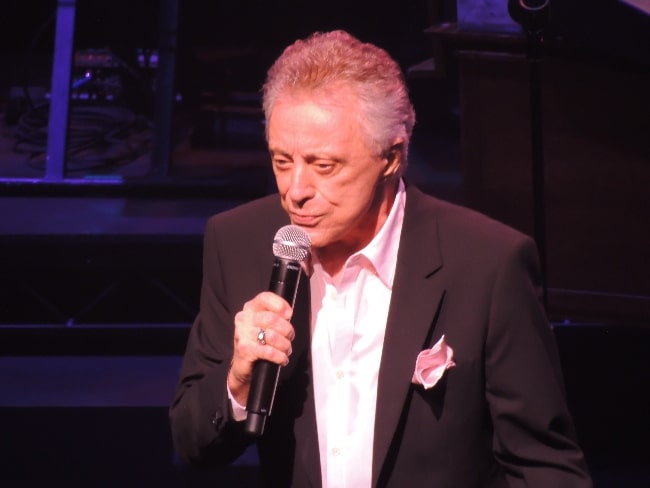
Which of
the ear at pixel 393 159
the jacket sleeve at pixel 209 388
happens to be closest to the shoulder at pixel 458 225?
the ear at pixel 393 159

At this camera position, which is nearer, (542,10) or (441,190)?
(542,10)

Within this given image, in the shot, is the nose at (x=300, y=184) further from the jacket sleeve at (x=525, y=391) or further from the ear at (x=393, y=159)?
the jacket sleeve at (x=525, y=391)

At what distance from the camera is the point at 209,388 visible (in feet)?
6.42

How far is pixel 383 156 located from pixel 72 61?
3800 millimetres

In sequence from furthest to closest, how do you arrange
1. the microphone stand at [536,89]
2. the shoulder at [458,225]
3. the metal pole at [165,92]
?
the metal pole at [165,92]
the microphone stand at [536,89]
the shoulder at [458,225]

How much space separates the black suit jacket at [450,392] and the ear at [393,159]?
0.43 feet

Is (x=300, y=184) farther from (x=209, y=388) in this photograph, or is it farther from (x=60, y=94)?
(x=60, y=94)

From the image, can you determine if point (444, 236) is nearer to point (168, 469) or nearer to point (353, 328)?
Answer: point (353, 328)

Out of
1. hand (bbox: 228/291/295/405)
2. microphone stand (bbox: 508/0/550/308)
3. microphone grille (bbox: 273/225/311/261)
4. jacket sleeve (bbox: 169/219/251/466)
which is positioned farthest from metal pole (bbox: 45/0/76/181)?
hand (bbox: 228/291/295/405)

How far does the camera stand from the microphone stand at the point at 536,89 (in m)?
2.82

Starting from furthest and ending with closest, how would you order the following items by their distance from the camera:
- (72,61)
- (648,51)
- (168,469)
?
(72,61) → (168,469) → (648,51)

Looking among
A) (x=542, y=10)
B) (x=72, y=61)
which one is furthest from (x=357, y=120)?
(x=72, y=61)

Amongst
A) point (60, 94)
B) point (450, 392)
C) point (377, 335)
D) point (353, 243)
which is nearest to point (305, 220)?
point (353, 243)

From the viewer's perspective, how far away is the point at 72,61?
17.7 feet
